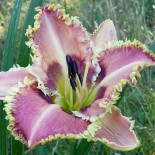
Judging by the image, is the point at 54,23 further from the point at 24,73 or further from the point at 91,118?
the point at 91,118

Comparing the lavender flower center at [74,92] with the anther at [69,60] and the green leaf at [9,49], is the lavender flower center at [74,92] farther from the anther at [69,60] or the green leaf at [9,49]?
the green leaf at [9,49]

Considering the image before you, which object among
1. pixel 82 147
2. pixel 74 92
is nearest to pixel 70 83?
pixel 74 92

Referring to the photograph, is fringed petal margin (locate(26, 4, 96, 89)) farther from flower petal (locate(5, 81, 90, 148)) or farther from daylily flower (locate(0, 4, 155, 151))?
flower petal (locate(5, 81, 90, 148))

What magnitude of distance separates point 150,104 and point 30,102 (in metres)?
0.76

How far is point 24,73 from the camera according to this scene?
3.13 ft

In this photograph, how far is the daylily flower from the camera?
813 mm

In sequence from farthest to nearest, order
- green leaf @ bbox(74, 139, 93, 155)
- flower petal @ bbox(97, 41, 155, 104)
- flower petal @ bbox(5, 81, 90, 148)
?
green leaf @ bbox(74, 139, 93, 155), flower petal @ bbox(97, 41, 155, 104), flower petal @ bbox(5, 81, 90, 148)

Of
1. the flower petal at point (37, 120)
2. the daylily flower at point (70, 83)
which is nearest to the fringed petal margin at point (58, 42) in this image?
the daylily flower at point (70, 83)

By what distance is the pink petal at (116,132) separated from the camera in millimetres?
824

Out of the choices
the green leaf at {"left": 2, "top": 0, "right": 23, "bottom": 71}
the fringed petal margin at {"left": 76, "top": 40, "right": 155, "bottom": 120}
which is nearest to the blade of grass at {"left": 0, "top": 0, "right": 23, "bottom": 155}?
the green leaf at {"left": 2, "top": 0, "right": 23, "bottom": 71}

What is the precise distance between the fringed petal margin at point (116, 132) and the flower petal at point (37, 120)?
0.10ft

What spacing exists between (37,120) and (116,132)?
151 mm

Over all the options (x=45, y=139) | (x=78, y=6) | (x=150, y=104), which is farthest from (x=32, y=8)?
(x=78, y=6)

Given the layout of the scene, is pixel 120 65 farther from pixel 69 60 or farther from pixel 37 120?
pixel 37 120
